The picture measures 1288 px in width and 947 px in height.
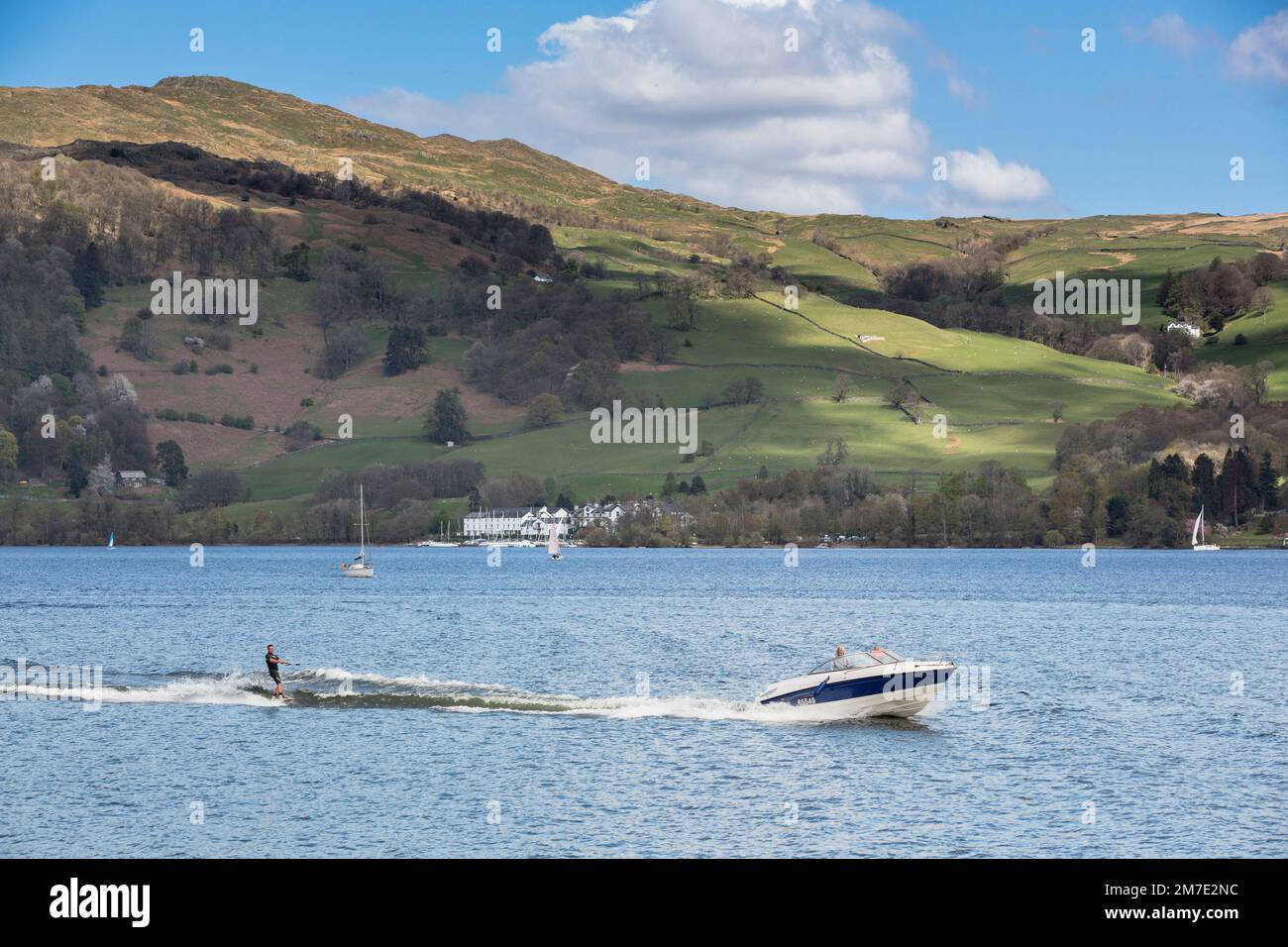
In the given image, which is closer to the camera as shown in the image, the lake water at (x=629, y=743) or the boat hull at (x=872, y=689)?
the lake water at (x=629, y=743)

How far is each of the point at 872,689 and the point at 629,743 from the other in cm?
912

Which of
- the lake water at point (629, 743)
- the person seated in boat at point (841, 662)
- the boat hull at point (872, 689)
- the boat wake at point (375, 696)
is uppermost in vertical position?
the person seated in boat at point (841, 662)

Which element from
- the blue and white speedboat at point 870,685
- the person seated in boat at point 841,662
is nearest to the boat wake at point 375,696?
the blue and white speedboat at point 870,685

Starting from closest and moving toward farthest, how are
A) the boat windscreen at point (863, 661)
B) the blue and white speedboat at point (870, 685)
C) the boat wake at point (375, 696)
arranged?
the blue and white speedboat at point (870, 685)
the boat windscreen at point (863, 661)
the boat wake at point (375, 696)

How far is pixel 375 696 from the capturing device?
201 feet

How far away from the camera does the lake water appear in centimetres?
3722

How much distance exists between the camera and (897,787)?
4259 cm

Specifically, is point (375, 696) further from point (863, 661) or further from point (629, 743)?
point (863, 661)

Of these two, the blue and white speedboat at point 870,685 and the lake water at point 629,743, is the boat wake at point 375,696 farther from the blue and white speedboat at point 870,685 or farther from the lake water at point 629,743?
the blue and white speedboat at point 870,685

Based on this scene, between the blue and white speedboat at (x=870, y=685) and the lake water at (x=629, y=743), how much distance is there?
1.02 m

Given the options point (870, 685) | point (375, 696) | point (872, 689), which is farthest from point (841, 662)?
point (375, 696)

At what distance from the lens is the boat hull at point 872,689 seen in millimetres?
51844

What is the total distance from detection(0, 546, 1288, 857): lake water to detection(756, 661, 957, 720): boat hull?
3.12 ft
